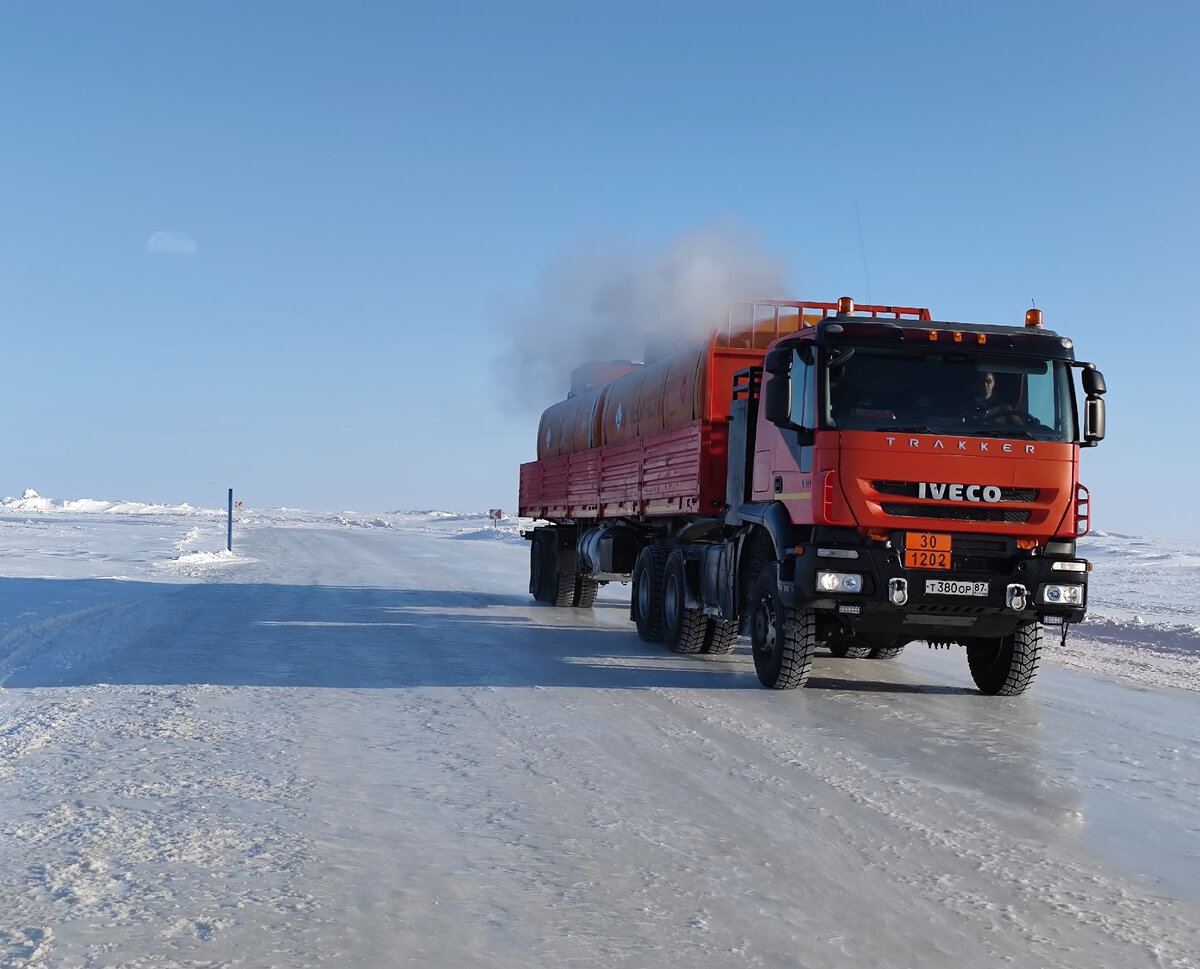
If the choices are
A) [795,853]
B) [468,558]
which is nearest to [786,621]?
[795,853]

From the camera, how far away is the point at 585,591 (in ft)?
63.8

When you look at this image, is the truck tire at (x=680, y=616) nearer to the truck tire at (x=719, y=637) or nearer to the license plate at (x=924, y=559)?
the truck tire at (x=719, y=637)

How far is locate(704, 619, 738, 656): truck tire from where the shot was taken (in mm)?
13086

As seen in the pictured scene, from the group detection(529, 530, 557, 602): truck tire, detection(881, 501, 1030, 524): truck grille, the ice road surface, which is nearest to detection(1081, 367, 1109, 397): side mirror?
detection(881, 501, 1030, 524): truck grille

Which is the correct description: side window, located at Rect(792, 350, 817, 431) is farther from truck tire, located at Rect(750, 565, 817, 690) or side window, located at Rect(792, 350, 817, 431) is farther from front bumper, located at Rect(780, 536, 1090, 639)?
truck tire, located at Rect(750, 565, 817, 690)

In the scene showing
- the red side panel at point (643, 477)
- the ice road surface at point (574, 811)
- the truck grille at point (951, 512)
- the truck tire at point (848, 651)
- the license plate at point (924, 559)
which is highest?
the red side panel at point (643, 477)

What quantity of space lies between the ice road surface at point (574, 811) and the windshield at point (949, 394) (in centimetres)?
227

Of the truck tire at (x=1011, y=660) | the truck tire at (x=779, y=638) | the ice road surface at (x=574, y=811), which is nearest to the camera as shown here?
the ice road surface at (x=574, y=811)

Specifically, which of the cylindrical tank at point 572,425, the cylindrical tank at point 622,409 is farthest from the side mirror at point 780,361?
the cylindrical tank at point 572,425

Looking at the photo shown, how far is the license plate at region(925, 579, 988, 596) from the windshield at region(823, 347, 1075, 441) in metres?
1.19

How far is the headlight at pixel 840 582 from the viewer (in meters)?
9.46

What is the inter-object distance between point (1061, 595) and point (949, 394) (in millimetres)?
1844

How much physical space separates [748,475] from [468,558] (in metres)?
24.3

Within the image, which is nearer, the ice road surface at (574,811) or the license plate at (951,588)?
the ice road surface at (574,811)
